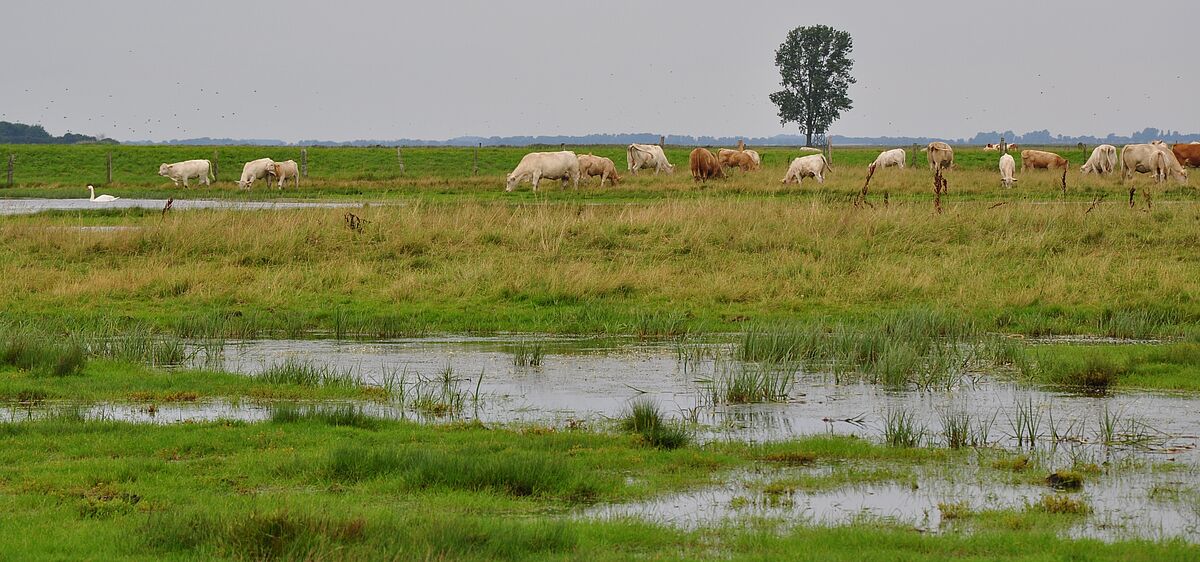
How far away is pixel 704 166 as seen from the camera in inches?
1709

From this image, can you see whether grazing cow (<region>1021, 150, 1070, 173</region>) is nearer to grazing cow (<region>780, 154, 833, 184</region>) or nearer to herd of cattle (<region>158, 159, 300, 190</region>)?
grazing cow (<region>780, 154, 833, 184</region>)

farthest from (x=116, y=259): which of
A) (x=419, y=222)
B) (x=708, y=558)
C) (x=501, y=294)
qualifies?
(x=708, y=558)

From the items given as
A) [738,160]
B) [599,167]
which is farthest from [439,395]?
[738,160]

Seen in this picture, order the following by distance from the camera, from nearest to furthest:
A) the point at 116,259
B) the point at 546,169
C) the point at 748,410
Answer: the point at 748,410 → the point at 116,259 → the point at 546,169

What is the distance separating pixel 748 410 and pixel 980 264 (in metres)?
10.4

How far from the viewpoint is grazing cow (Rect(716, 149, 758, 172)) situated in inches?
1928

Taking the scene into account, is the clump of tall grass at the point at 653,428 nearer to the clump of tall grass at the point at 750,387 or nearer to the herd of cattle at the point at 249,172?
the clump of tall grass at the point at 750,387

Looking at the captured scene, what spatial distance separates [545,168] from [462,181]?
4694 mm

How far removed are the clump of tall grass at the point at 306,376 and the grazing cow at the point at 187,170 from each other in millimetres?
37408

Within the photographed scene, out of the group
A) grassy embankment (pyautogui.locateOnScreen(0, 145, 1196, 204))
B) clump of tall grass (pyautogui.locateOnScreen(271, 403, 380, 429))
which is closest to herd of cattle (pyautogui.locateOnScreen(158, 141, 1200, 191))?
grassy embankment (pyautogui.locateOnScreen(0, 145, 1196, 204))

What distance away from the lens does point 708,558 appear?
6.63 m

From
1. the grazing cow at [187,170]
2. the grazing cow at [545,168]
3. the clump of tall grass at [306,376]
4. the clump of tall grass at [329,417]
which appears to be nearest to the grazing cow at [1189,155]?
the grazing cow at [545,168]

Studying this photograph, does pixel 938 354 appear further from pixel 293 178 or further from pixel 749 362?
pixel 293 178

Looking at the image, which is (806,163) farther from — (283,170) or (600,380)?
(600,380)
